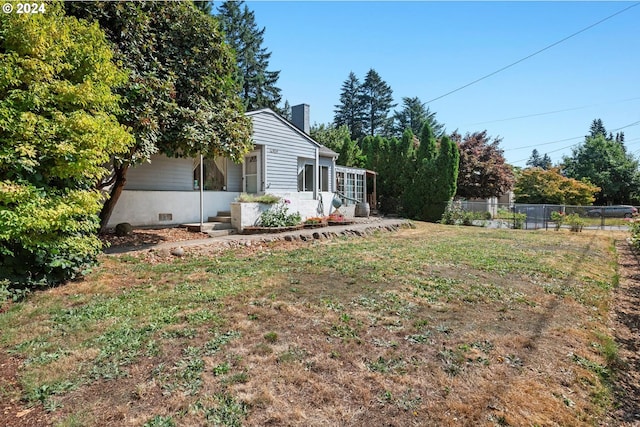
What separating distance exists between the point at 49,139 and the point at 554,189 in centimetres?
3109

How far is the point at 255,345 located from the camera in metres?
3.01

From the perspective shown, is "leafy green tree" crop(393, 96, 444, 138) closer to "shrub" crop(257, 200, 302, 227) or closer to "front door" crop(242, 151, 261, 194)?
"front door" crop(242, 151, 261, 194)

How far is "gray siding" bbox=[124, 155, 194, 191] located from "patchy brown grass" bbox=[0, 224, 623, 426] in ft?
17.3

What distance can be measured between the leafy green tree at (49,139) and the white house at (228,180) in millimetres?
4947

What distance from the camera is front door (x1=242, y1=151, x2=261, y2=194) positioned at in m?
12.4

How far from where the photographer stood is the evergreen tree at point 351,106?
47.0 m

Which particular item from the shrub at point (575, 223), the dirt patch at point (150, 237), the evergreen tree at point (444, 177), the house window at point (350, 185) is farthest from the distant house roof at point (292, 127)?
the shrub at point (575, 223)

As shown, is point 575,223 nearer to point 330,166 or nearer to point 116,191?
point 330,166

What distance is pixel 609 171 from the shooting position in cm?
3083

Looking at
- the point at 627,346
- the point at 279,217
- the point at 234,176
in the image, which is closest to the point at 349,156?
the point at 234,176

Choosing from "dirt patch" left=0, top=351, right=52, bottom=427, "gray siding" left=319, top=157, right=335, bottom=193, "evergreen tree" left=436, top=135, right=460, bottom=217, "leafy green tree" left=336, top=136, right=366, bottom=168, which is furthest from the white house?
"leafy green tree" left=336, top=136, right=366, bottom=168

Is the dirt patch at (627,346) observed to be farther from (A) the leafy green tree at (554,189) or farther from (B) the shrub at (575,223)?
(A) the leafy green tree at (554,189)

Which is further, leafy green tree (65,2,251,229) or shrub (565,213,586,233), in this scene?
shrub (565,213,586,233)

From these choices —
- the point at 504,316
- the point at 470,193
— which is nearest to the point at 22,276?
the point at 504,316
